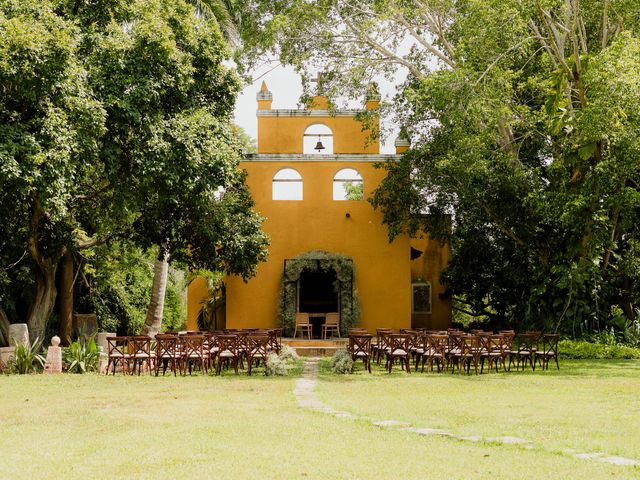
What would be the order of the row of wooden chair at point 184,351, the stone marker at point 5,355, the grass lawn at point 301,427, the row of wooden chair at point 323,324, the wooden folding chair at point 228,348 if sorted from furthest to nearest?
the row of wooden chair at point 323,324, the stone marker at point 5,355, the wooden folding chair at point 228,348, the row of wooden chair at point 184,351, the grass lawn at point 301,427

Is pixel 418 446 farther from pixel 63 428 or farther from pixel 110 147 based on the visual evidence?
pixel 110 147

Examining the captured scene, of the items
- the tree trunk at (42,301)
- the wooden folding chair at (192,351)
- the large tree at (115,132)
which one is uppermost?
the large tree at (115,132)

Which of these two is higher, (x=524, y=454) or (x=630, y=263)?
(x=630, y=263)

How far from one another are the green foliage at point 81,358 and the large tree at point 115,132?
225 centimetres

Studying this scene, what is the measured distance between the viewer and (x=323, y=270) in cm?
2367

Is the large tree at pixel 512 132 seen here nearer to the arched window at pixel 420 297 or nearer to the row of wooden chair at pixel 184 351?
the arched window at pixel 420 297

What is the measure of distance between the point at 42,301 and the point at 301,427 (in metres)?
11.7

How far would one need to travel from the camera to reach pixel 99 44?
15.2m

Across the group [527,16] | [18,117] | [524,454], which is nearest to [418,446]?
[524,454]

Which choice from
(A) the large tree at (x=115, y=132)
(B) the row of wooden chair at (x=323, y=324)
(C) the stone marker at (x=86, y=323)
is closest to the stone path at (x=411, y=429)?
(A) the large tree at (x=115, y=132)

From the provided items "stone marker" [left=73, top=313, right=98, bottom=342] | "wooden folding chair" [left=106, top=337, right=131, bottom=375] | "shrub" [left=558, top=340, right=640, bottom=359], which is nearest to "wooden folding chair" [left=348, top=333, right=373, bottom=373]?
"wooden folding chair" [left=106, top=337, right=131, bottom=375]

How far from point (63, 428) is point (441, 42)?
16.5m

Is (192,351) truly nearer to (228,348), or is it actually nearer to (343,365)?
(228,348)

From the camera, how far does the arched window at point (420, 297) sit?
2631 cm
